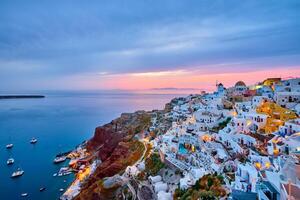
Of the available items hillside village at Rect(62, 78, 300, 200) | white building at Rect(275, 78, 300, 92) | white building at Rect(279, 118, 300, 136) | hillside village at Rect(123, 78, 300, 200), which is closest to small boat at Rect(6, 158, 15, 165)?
hillside village at Rect(62, 78, 300, 200)

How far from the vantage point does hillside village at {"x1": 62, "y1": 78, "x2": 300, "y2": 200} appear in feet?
47.3

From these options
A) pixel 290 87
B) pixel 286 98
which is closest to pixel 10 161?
pixel 286 98

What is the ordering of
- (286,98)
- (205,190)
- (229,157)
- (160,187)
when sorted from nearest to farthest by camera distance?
(205,190) < (229,157) < (160,187) < (286,98)

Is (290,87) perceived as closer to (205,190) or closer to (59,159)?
(205,190)

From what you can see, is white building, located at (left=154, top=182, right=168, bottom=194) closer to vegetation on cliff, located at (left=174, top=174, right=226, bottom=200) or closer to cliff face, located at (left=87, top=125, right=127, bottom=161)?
vegetation on cliff, located at (left=174, top=174, right=226, bottom=200)

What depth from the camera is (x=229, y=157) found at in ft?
70.3

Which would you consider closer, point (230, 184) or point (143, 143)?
point (230, 184)

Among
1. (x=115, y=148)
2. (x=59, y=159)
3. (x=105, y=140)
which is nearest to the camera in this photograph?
(x=115, y=148)

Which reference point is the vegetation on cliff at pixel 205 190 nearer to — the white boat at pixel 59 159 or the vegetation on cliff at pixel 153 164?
the vegetation on cliff at pixel 153 164

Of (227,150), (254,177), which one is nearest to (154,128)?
(227,150)

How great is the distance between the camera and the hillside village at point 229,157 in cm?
1442

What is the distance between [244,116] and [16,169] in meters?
41.3

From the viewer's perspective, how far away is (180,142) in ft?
96.8

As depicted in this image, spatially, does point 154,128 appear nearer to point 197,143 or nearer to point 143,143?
point 143,143
